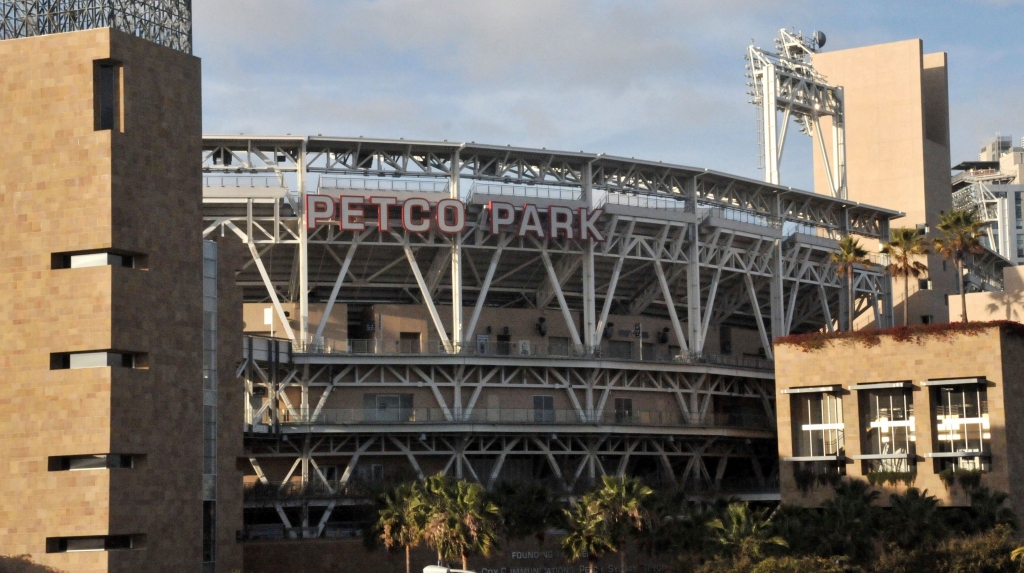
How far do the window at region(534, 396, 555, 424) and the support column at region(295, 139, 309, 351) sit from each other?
17237 mm

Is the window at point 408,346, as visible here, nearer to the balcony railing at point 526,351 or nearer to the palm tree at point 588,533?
the balcony railing at point 526,351

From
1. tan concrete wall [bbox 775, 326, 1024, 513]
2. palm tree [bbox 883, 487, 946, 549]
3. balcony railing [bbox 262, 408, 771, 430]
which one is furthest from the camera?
balcony railing [bbox 262, 408, 771, 430]

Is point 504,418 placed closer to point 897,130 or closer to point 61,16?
point 61,16

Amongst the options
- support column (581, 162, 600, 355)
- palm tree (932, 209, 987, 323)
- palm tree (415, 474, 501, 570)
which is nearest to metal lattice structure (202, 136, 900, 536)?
support column (581, 162, 600, 355)

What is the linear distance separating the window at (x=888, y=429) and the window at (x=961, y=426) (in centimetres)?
178

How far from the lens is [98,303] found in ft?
227

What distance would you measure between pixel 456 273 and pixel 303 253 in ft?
35.5

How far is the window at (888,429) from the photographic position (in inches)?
3812

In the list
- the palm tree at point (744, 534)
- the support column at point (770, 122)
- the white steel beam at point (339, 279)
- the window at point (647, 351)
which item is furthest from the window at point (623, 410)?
the palm tree at point (744, 534)

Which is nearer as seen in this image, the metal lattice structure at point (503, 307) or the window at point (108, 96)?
the window at point (108, 96)

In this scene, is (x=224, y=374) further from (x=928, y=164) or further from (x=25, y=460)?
(x=928, y=164)

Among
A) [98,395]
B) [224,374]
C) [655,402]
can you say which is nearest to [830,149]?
[655,402]

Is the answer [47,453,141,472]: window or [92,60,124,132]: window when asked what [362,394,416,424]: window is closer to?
[47,453,141,472]: window

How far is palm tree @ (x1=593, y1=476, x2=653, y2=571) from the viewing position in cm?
7669
